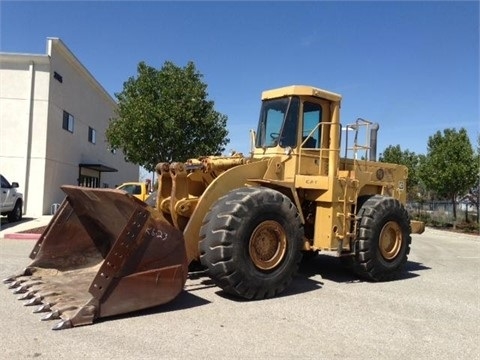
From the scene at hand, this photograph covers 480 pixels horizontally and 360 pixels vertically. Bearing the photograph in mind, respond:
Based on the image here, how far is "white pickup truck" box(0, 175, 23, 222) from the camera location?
17.1 m

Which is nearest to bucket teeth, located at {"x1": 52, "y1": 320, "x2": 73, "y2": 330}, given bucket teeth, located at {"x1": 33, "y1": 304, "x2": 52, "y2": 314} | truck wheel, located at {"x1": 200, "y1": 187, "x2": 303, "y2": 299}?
bucket teeth, located at {"x1": 33, "y1": 304, "x2": 52, "y2": 314}

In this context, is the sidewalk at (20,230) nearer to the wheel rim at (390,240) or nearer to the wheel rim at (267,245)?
the wheel rim at (267,245)

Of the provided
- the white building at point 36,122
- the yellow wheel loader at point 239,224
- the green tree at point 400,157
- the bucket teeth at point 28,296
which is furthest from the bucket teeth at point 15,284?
the green tree at point 400,157

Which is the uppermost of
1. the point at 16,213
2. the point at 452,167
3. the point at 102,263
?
the point at 452,167

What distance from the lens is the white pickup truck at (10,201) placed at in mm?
17145

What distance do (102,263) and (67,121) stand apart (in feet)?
71.1

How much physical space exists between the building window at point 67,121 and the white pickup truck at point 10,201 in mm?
7355

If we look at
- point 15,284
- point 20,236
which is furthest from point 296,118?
point 20,236

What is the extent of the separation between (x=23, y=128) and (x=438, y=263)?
59.4 ft

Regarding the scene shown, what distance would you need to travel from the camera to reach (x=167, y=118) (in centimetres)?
2389

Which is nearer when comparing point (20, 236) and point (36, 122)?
point (20, 236)

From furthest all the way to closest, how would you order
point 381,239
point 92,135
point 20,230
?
point 92,135, point 20,230, point 381,239

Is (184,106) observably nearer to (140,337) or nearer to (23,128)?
(23,128)

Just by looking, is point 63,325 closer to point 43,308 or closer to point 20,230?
point 43,308
